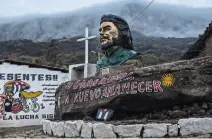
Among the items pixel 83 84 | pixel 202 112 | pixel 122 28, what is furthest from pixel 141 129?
pixel 122 28

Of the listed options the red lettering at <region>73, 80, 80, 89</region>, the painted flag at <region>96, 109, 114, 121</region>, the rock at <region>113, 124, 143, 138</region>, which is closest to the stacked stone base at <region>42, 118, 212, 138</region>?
the rock at <region>113, 124, 143, 138</region>

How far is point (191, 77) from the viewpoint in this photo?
8.72 m

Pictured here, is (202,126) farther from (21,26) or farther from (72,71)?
(21,26)

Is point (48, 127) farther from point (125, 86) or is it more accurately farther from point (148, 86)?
point (148, 86)

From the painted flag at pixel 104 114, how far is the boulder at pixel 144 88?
0.36ft

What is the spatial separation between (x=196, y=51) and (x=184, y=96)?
661 cm

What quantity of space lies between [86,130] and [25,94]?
10.5 m

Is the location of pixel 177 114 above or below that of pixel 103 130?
above

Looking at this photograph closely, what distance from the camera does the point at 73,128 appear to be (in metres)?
9.49

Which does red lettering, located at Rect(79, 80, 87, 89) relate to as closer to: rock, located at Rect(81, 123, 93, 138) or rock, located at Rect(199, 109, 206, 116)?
rock, located at Rect(81, 123, 93, 138)

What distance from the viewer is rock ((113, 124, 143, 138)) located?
822 centimetres

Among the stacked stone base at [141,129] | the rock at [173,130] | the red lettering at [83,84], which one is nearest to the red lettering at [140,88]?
the stacked stone base at [141,129]

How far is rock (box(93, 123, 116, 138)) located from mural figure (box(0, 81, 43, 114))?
10625 mm

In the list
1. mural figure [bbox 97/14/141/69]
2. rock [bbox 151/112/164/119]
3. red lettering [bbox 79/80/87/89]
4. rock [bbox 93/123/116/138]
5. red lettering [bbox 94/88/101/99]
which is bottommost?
rock [bbox 93/123/116/138]
